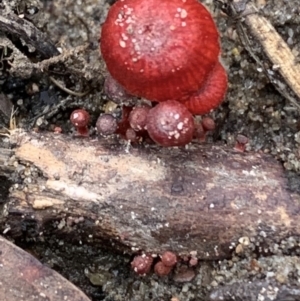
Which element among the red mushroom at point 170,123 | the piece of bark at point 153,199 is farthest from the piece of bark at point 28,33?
the red mushroom at point 170,123

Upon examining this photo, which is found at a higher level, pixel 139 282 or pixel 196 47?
pixel 196 47

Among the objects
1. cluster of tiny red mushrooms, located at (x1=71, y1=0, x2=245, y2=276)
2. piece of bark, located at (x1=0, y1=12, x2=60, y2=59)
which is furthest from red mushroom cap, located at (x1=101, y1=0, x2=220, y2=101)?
piece of bark, located at (x1=0, y1=12, x2=60, y2=59)

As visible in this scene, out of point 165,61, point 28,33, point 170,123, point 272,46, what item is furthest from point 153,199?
point 28,33

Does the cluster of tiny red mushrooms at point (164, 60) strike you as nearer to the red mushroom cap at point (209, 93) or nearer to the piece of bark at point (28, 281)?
the red mushroom cap at point (209, 93)

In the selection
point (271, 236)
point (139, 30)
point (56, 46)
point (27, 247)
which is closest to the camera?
point (139, 30)

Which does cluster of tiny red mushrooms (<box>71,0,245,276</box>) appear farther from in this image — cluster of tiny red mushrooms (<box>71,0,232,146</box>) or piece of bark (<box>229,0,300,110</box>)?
piece of bark (<box>229,0,300,110</box>)

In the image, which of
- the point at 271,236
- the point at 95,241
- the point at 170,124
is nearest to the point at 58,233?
the point at 95,241

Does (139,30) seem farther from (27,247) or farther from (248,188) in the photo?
(27,247)
